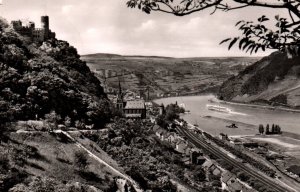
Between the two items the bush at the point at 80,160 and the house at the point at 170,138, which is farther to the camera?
the house at the point at 170,138

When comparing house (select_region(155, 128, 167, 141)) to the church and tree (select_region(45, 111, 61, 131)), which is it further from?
tree (select_region(45, 111, 61, 131))

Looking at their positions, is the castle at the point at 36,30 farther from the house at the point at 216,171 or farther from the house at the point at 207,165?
the house at the point at 216,171

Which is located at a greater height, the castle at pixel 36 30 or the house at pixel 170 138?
the castle at pixel 36 30

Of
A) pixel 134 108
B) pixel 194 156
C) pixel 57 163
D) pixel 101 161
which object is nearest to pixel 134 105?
pixel 134 108

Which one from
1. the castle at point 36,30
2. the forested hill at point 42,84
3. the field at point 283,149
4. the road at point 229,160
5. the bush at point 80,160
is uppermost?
the castle at point 36,30

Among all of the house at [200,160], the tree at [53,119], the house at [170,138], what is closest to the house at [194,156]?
the house at [200,160]

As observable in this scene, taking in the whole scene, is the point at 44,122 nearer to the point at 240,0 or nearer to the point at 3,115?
the point at 3,115
